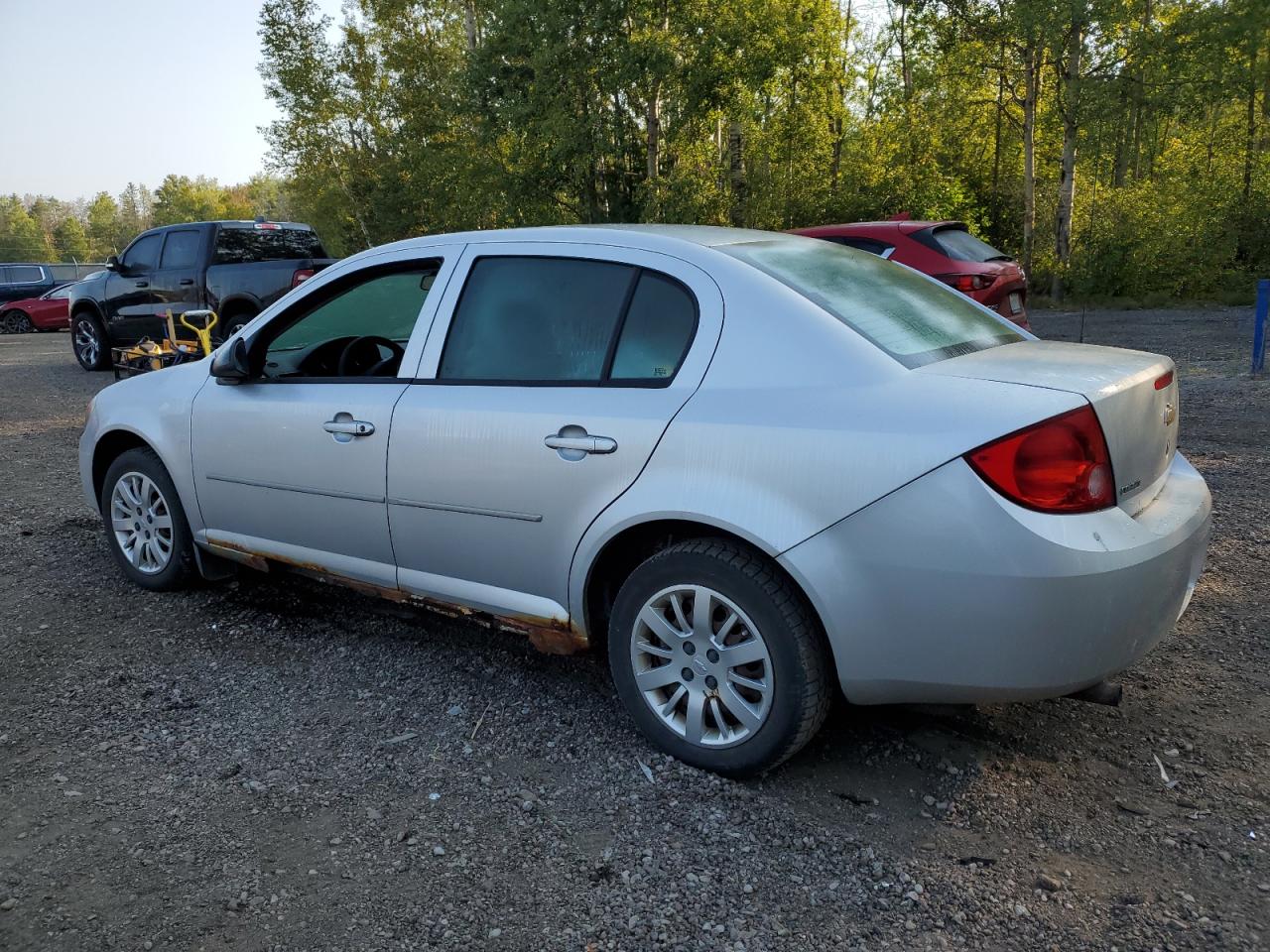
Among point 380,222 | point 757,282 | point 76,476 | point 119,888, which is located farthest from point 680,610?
point 380,222

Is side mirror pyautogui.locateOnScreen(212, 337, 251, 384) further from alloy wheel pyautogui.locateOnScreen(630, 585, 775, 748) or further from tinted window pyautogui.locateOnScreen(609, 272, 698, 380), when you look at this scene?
alloy wheel pyautogui.locateOnScreen(630, 585, 775, 748)

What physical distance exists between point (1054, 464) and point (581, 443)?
1.35m

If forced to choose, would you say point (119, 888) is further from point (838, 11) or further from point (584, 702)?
point (838, 11)

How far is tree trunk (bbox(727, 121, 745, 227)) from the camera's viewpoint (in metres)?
20.6

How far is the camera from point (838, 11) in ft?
65.0

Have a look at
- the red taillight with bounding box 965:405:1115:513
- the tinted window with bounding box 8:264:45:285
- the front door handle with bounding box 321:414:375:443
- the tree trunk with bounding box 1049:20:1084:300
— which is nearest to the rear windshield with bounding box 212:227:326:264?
the front door handle with bounding box 321:414:375:443

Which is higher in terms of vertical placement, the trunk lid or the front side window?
the front side window

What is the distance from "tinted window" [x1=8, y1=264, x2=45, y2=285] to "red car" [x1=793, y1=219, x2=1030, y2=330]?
25.5 meters

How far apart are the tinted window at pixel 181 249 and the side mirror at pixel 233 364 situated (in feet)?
31.0

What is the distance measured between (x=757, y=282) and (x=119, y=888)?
2.41 meters

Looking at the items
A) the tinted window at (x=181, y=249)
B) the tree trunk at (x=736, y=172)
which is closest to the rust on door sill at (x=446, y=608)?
the tinted window at (x=181, y=249)

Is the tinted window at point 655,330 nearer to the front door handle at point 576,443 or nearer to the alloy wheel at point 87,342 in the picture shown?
the front door handle at point 576,443

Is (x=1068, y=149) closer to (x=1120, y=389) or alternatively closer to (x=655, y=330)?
(x=1120, y=389)

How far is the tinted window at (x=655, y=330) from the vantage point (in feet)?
9.74
